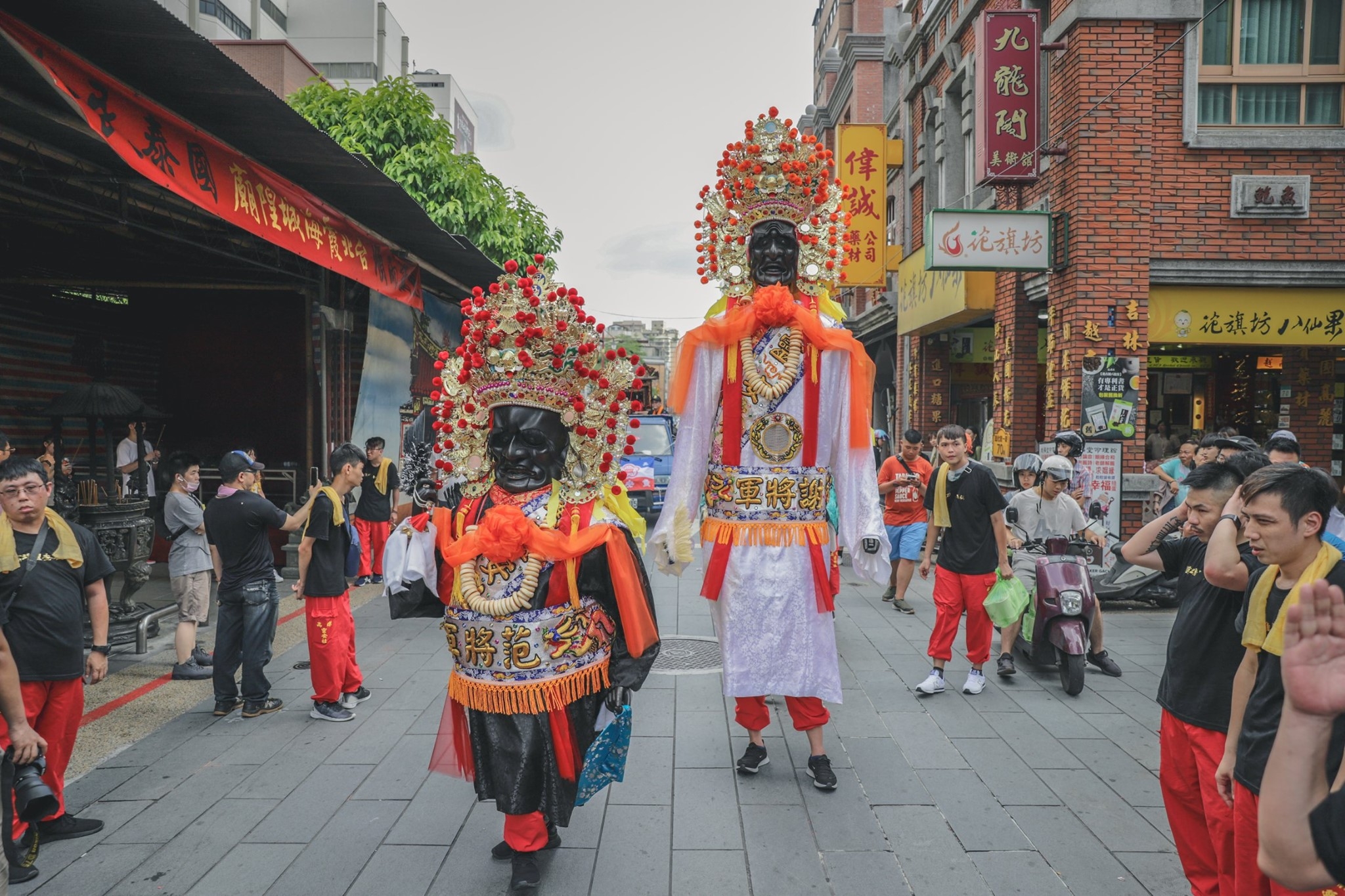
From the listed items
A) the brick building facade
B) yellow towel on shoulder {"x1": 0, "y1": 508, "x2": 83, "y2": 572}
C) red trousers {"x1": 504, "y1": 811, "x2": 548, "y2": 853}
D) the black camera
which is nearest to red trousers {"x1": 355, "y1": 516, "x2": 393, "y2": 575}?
yellow towel on shoulder {"x1": 0, "y1": 508, "x2": 83, "y2": 572}

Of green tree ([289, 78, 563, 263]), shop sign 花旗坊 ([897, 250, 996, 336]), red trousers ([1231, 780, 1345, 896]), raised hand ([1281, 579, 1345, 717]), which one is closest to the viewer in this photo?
raised hand ([1281, 579, 1345, 717])

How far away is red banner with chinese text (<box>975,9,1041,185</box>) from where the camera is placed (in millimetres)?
9961

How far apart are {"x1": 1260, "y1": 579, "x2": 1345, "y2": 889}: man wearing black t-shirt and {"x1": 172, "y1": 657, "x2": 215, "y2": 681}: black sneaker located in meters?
6.48

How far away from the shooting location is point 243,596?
538cm

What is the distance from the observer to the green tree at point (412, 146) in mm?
15398

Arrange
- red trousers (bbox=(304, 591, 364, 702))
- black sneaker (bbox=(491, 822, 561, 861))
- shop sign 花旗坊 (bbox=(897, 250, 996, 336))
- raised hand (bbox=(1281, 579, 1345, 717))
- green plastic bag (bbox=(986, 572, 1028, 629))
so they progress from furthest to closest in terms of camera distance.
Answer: shop sign 花旗坊 (bbox=(897, 250, 996, 336)) → green plastic bag (bbox=(986, 572, 1028, 629)) → red trousers (bbox=(304, 591, 364, 702)) → black sneaker (bbox=(491, 822, 561, 861)) → raised hand (bbox=(1281, 579, 1345, 717))

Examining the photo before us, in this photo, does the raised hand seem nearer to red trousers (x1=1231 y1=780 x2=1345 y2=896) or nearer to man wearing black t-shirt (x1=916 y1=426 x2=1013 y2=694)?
red trousers (x1=1231 y1=780 x2=1345 y2=896)

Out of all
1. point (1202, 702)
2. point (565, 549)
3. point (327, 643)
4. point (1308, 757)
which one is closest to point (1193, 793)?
point (1202, 702)

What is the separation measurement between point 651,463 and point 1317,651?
13.6 meters

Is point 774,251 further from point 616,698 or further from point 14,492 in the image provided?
point 14,492

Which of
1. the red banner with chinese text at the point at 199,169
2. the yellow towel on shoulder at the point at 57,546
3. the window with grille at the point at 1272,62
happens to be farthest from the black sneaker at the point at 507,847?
the window with grille at the point at 1272,62

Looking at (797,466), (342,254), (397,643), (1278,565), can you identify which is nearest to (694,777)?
(797,466)

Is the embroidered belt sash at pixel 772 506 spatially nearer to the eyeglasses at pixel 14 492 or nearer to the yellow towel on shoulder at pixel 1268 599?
the yellow towel on shoulder at pixel 1268 599

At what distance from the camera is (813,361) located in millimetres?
4457
